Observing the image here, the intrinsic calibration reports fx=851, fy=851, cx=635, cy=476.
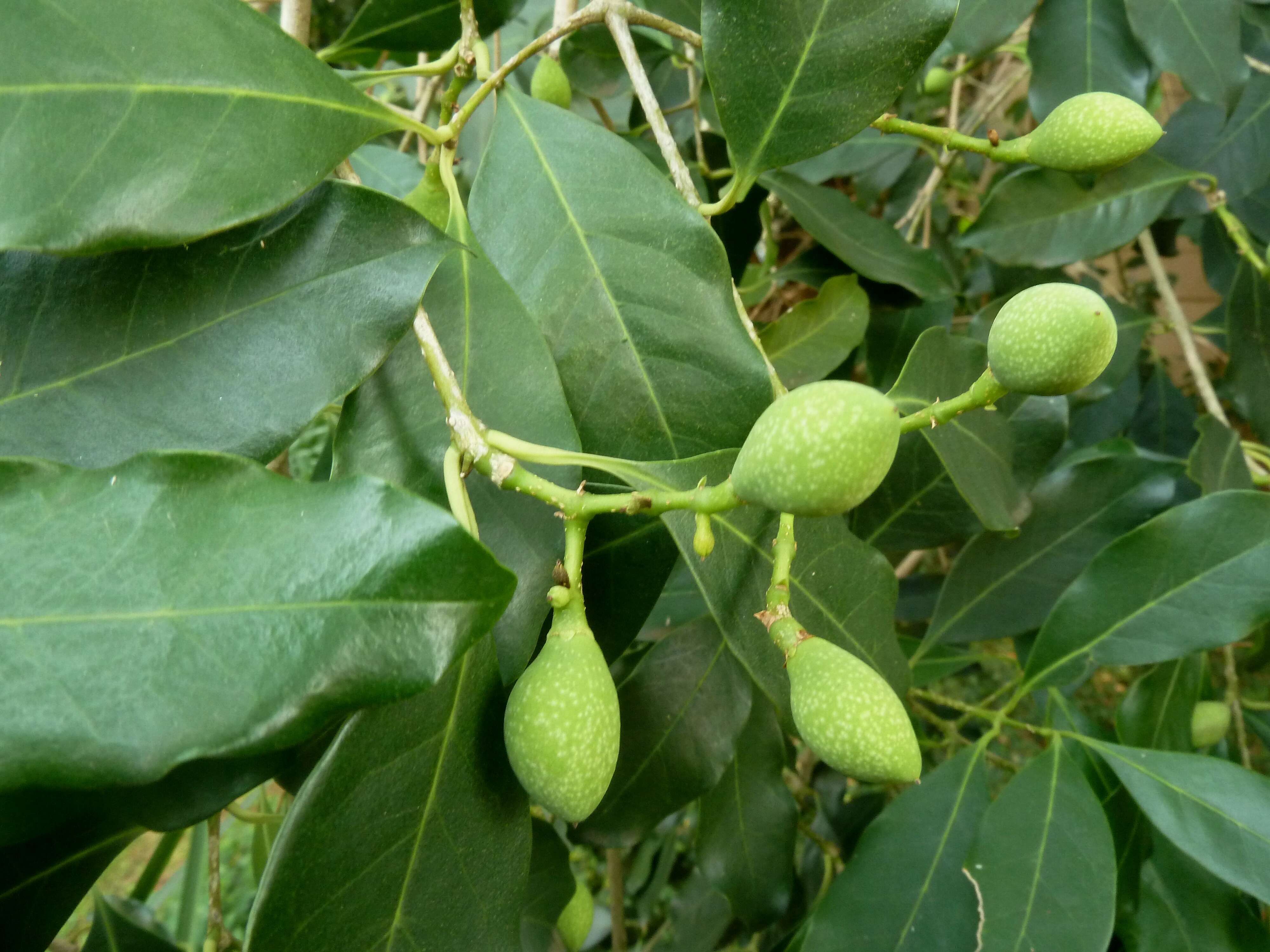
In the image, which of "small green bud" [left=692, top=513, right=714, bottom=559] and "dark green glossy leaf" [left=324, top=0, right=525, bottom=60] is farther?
"dark green glossy leaf" [left=324, top=0, right=525, bottom=60]

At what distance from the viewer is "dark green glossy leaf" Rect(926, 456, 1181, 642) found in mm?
825

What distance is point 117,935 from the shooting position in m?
0.69

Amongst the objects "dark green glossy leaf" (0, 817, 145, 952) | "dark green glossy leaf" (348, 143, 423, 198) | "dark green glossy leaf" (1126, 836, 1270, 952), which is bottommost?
"dark green glossy leaf" (1126, 836, 1270, 952)

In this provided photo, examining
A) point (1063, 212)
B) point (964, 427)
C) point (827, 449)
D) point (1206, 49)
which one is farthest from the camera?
point (1063, 212)

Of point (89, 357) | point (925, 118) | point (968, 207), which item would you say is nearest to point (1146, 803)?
point (89, 357)

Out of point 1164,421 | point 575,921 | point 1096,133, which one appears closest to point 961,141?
point 1096,133

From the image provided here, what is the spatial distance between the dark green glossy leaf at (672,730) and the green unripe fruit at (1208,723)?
48cm

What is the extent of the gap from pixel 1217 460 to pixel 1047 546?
17 centimetres

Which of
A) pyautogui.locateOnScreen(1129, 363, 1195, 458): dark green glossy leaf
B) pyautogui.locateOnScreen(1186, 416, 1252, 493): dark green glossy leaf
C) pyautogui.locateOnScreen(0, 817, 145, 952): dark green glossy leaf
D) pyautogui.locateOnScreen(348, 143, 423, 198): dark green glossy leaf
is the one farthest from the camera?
pyautogui.locateOnScreen(1129, 363, 1195, 458): dark green glossy leaf

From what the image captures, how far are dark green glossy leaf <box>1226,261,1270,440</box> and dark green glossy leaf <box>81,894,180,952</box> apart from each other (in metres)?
1.25

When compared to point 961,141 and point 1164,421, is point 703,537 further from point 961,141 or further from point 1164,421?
point 1164,421

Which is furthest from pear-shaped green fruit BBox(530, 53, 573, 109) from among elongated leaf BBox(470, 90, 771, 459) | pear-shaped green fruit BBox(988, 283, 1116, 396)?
pear-shaped green fruit BBox(988, 283, 1116, 396)

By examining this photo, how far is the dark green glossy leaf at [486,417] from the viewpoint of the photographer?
0.46 metres

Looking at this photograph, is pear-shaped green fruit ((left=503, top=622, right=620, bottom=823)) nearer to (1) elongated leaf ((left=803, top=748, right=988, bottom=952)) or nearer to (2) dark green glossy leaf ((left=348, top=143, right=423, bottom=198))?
(1) elongated leaf ((left=803, top=748, right=988, bottom=952))
